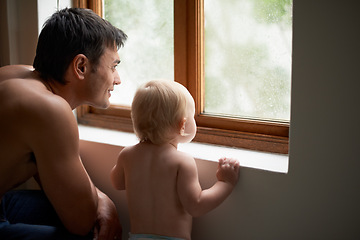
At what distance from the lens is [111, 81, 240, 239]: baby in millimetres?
1257

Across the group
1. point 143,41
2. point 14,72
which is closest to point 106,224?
point 14,72

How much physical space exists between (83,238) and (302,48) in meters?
0.95

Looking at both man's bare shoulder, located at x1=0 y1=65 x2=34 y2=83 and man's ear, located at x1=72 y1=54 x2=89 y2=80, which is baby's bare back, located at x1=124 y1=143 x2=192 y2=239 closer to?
man's ear, located at x1=72 y1=54 x2=89 y2=80

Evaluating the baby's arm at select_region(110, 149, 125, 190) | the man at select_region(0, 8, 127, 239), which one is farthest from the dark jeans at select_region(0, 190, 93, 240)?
the baby's arm at select_region(110, 149, 125, 190)

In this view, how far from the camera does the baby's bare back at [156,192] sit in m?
1.28

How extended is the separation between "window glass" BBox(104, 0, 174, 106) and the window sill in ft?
0.75

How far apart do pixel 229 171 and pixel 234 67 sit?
0.49 meters

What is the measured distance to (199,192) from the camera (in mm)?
1268

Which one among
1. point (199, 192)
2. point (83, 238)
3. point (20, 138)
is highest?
point (20, 138)

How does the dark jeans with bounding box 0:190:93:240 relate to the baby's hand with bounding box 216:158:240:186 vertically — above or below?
below

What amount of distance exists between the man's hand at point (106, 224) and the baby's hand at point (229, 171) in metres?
0.43

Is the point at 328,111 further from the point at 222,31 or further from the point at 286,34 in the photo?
the point at 222,31

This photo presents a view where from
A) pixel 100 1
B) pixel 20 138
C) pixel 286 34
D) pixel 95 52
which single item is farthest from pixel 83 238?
pixel 100 1

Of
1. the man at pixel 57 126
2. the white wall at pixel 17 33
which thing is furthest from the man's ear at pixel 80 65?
the white wall at pixel 17 33
